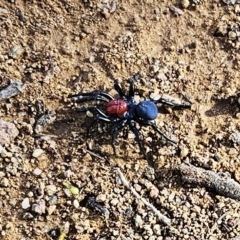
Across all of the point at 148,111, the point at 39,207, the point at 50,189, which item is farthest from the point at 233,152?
the point at 39,207

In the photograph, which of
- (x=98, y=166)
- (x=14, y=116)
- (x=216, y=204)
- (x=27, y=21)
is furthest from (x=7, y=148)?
(x=216, y=204)

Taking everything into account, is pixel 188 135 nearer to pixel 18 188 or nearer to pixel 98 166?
pixel 98 166

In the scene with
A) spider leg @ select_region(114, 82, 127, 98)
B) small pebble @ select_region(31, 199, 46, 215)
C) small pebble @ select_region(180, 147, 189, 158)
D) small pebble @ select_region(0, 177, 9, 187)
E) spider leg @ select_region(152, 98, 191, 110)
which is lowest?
small pebble @ select_region(31, 199, 46, 215)

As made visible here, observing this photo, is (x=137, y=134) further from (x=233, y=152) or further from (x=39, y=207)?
(x=39, y=207)

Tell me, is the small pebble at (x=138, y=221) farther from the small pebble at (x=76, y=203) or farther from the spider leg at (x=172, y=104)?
the spider leg at (x=172, y=104)

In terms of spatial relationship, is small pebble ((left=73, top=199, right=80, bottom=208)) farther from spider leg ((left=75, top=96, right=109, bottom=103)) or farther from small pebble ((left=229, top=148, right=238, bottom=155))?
small pebble ((left=229, top=148, right=238, bottom=155))

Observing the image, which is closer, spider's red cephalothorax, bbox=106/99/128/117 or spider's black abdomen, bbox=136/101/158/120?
spider's black abdomen, bbox=136/101/158/120

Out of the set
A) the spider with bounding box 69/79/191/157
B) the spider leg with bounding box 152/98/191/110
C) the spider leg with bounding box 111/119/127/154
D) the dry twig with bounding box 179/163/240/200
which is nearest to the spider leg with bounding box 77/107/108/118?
the spider with bounding box 69/79/191/157

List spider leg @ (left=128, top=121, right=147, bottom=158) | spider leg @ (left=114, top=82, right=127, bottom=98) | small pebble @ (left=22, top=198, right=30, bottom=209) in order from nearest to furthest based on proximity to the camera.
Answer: small pebble @ (left=22, top=198, right=30, bottom=209), spider leg @ (left=128, top=121, right=147, bottom=158), spider leg @ (left=114, top=82, right=127, bottom=98)
